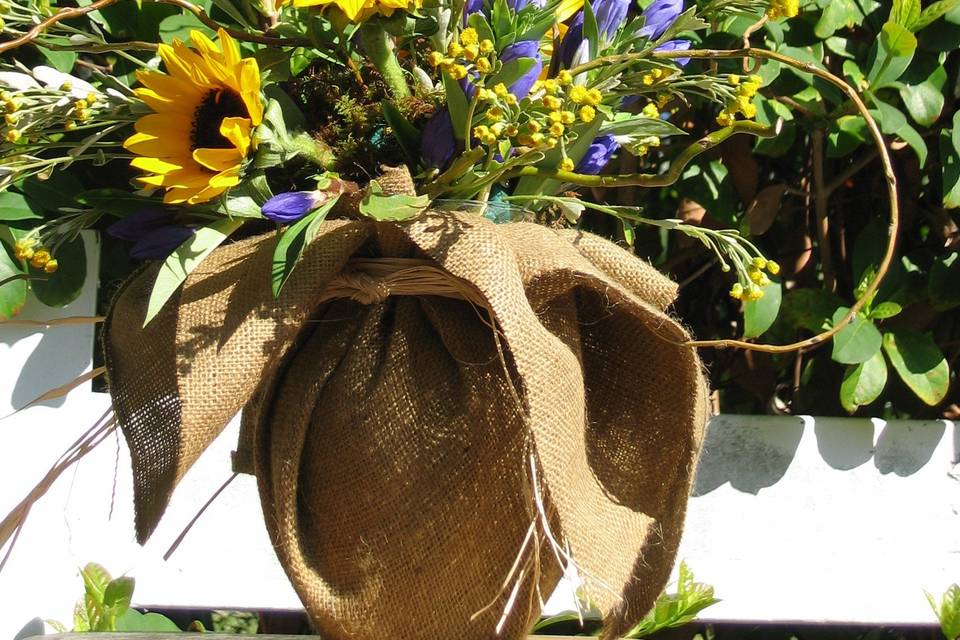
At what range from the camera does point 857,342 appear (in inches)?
Answer: 44.3

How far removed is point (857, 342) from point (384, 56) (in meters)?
0.71

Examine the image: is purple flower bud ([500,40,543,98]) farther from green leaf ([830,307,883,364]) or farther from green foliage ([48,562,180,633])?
green foliage ([48,562,180,633])

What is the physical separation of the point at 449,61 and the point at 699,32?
0.59 m

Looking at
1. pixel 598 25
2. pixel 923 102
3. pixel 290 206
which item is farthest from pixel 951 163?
pixel 290 206

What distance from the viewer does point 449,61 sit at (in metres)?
0.58

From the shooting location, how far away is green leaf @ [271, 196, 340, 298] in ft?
1.95

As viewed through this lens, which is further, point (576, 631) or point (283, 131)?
point (576, 631)

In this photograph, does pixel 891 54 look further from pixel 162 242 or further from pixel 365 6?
pixel 162 242

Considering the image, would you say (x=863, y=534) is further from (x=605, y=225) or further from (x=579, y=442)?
(x=579, y=442)

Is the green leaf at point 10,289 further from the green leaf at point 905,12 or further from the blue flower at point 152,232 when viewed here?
the green leaf at point 905,12

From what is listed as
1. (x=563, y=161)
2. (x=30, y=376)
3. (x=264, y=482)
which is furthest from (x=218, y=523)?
(x=563, y=161)

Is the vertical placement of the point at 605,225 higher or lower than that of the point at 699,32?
lower

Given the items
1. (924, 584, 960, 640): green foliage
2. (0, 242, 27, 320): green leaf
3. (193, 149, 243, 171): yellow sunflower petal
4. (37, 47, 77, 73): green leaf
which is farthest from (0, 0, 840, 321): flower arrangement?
(924, 584, 960, 640): green foliage

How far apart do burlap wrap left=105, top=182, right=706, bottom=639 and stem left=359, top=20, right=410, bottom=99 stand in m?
0.11
